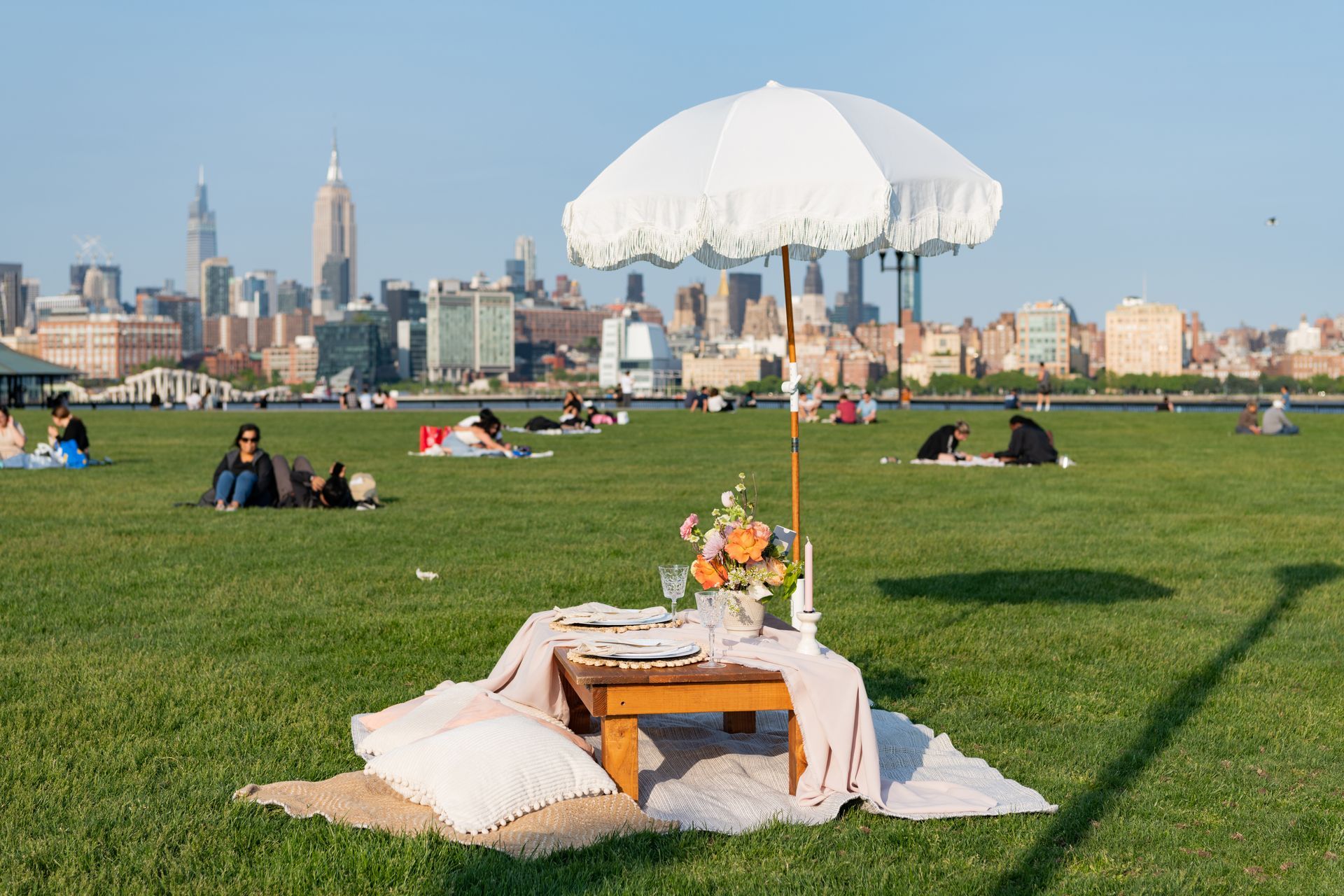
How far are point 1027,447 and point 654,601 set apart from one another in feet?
53.9

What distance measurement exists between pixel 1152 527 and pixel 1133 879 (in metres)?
11.5

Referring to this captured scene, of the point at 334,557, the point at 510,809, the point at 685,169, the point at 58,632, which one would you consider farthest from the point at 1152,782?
the point at 334,557

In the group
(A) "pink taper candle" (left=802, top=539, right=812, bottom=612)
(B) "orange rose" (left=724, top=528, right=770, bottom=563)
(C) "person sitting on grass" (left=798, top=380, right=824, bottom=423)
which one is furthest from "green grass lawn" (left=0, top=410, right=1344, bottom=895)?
(C) "person sitting on grass" (left=798, top=380, right=824, bottom=423)

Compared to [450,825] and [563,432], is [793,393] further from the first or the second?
[563,432]

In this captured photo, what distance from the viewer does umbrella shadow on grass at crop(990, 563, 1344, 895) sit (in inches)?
197

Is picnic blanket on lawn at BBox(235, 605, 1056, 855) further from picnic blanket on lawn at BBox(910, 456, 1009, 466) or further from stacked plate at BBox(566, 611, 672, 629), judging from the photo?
picnic blanket on lawn at BBox(910, 456, 1009, 466)

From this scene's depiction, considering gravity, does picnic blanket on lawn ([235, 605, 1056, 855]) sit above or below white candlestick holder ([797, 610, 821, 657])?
below

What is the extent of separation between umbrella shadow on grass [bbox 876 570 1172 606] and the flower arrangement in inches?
181

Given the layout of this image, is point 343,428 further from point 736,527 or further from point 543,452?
point 736,527

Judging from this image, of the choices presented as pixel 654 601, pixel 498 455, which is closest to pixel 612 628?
pixel 654 601

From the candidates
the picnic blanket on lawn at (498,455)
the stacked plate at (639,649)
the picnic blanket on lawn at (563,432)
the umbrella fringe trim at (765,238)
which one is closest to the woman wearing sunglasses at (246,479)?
the picnic blanket on lawn at (498,455)

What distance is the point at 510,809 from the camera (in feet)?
17.0

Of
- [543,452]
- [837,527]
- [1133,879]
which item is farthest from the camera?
[543,452]

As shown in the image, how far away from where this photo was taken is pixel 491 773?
209 inches
